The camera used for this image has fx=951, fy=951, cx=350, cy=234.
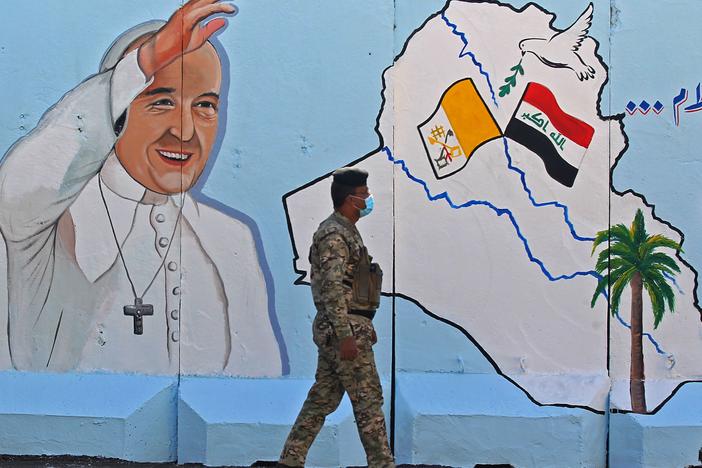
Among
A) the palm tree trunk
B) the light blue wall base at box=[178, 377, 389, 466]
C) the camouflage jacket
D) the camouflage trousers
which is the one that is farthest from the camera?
the palm tree trunk

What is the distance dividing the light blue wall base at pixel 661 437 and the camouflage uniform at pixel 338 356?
1.80 m

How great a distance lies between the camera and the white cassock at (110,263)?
5.95 m

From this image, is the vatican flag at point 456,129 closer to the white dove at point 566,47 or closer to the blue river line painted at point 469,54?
→ the blue river line painted at point 469,54

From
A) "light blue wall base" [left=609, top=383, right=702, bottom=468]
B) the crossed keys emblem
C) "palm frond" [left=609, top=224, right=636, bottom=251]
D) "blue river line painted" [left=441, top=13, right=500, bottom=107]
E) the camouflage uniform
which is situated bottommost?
"light blue wall base" [left=609, top=383, right=702, bottom=468]

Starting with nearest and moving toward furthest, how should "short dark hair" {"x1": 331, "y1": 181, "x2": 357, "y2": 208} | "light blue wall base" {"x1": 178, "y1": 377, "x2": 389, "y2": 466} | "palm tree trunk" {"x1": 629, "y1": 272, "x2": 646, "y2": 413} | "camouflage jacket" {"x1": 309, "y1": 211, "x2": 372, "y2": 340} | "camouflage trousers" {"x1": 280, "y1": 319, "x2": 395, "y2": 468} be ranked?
"camouflage jacket" {"x1": 309, "y1": 211, "x2": 372, "y2": 340}
"camouflage trousers" {"x1": 280, "y1": 319, "x2": 395, "y2": 468}
"short dark hair" {"x1": 331, "y1": 181, "x2": 357, "y2": 208}
"light blue wall base" {"x1": 178, "y1": 377, "x2": 389, "y2": 466}
"palm tree trunk" {"x1": 629, "y1": 272, "x2": 646, "y2": 413}

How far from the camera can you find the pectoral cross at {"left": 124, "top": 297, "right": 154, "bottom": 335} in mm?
5953

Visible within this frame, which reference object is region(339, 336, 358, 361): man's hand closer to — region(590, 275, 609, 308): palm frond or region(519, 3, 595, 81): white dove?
region(590, 275, 609, 308): palm frond

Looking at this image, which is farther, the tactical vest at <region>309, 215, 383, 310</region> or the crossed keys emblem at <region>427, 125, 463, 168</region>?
the crossed keys emblem at <region>427, 125, 463, 168</region>

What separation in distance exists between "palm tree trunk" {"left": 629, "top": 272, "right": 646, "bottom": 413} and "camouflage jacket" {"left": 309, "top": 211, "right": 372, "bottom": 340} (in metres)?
2.02

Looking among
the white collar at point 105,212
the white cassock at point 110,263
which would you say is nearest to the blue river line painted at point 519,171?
the white cassock at point 110,263

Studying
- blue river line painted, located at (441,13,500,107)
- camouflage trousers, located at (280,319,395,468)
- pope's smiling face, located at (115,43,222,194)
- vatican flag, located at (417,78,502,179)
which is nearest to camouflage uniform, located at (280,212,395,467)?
camouflage trousers, located at (280,319,395,468)

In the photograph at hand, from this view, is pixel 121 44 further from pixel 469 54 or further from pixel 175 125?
pixel 469 54

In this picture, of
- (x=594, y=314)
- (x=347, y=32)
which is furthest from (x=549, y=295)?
(x=347, y=32)

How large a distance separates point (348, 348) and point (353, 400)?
0.32 meters
